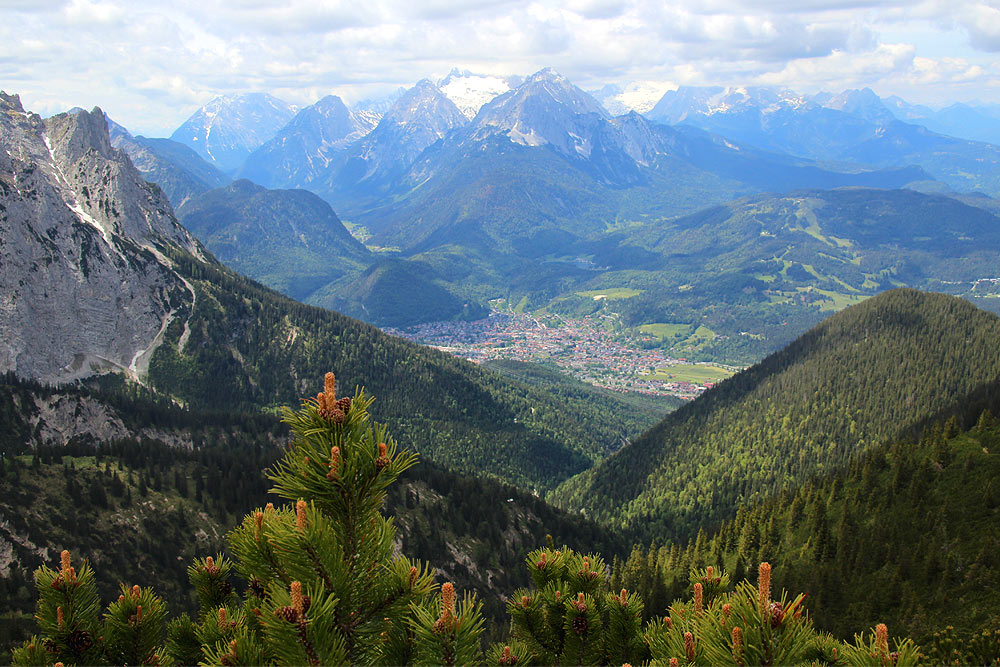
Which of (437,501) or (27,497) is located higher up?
(27,497)

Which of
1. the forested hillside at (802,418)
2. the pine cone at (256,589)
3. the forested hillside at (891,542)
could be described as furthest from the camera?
the forested hillside at (802,418)

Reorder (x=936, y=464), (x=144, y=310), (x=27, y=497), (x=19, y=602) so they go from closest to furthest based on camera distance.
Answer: (x=19, y=602) < (x=27, y=497) < (x=936, y=464) < (x=144, y=310)

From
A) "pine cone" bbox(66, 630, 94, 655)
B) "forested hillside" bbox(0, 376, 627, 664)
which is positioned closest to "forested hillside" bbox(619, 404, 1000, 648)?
"forested hillside" bbox(0, 376, 627, 664)

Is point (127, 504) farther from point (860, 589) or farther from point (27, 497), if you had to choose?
point (860, 589)

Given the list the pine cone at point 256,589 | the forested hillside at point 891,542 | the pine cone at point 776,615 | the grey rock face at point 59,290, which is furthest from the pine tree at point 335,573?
the grey rock face at point 59,290

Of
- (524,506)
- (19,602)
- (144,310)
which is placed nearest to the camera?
(19,602)

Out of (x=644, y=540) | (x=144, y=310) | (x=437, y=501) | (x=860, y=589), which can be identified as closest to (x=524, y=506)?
(x=437, y=501)

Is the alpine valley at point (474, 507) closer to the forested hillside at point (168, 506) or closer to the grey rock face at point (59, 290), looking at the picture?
the forested hillside at point (168, 506)
